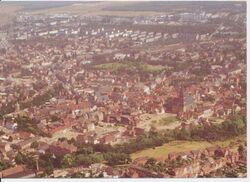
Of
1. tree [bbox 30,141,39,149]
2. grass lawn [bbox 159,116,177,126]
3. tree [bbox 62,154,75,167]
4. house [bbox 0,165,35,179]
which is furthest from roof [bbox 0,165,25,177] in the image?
grass lawn [bbox 159,116,177,126]

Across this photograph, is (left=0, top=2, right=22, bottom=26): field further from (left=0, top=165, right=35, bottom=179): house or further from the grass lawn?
the grass lawn

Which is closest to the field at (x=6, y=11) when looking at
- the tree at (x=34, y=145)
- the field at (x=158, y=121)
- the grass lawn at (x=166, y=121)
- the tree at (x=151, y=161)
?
the tree at (x=34, y=145)

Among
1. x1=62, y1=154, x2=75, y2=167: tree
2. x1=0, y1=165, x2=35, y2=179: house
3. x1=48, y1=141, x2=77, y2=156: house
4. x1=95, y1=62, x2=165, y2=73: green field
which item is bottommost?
x1=0, y1=165, x2=35, y2=179: house

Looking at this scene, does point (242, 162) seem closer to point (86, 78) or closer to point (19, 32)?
point (86, 78)

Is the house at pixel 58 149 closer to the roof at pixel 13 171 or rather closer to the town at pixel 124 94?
the town at pixel 124 94

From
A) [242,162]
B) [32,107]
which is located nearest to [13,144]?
[32,107]

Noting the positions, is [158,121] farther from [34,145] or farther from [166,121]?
[34,145]
